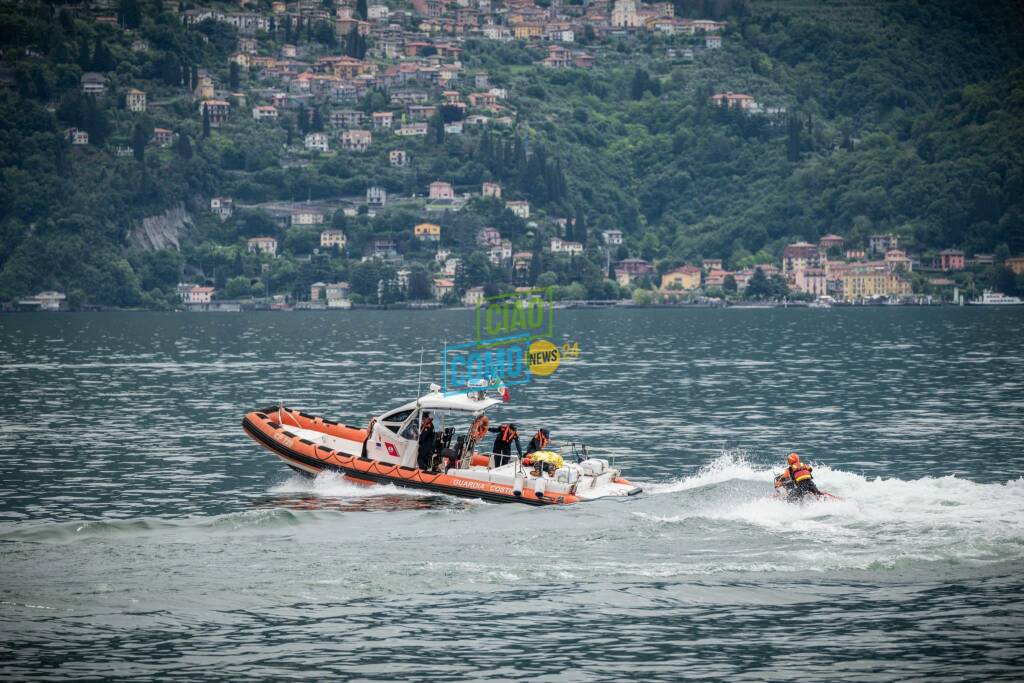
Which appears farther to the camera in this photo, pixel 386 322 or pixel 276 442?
pixel 386 322

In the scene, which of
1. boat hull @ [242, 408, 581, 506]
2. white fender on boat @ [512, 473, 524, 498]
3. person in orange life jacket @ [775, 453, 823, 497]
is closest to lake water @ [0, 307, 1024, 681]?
boat hull @ [242, 408, 581, 506]

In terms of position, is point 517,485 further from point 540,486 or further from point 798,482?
point 798,482

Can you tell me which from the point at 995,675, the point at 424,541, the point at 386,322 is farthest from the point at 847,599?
the point at 386,322

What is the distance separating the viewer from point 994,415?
165 ft

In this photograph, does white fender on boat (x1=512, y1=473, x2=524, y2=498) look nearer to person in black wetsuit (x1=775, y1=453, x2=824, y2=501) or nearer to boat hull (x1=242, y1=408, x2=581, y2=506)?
boat hull (x1=242, y1=408, x2=581, y2=506)

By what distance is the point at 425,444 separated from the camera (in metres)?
32.2

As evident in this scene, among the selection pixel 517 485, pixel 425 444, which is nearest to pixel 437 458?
pixel 425 444

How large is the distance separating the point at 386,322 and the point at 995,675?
143 metres

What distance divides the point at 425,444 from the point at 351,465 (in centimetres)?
176

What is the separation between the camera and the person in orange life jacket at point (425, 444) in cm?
3222

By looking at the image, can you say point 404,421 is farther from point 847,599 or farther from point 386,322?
point 386,322


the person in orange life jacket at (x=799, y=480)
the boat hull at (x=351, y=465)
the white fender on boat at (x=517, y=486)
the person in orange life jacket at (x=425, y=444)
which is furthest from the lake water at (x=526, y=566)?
the person in orange life jacket at (x=425, y=444)

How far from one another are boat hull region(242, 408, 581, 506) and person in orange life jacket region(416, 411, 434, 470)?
404 millimetres

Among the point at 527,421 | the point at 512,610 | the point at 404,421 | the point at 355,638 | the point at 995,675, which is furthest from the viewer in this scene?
the point at 527,421
